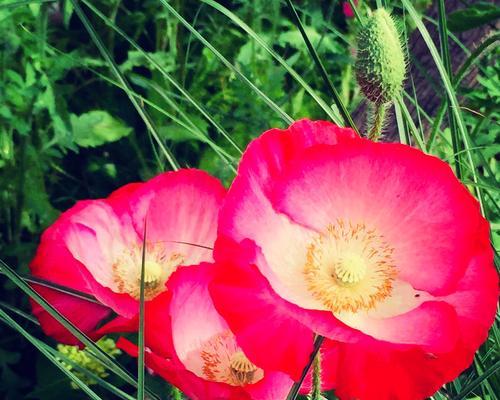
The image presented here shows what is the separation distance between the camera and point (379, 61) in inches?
29.0

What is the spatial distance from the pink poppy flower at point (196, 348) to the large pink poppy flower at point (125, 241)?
0.06 metres

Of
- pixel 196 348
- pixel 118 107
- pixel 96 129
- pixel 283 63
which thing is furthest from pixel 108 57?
pixel 118 107

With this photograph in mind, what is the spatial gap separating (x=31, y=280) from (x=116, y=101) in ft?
4.41

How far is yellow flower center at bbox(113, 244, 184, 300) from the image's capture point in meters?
0.87

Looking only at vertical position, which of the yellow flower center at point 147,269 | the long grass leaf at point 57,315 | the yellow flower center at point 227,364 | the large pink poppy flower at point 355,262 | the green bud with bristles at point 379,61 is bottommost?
the yellow flower center at point 227,364

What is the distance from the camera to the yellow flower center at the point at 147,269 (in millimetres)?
874

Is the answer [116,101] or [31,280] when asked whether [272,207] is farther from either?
[116,101]

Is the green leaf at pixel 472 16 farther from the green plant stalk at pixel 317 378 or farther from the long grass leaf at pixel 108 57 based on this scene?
the green plant stalk at pixel 317 378

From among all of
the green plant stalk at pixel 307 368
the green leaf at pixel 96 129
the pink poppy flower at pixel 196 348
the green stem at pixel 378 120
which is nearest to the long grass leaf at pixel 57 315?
the pink poppy flower at pixel 196 348

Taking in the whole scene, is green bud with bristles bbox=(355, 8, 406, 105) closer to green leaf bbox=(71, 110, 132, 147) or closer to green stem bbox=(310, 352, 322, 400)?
green stem bbox=(310, 352, 322, 400)

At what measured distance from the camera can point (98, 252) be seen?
2.94 feet

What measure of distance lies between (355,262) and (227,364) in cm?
15

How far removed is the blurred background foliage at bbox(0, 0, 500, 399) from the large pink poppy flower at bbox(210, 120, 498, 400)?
573 mm

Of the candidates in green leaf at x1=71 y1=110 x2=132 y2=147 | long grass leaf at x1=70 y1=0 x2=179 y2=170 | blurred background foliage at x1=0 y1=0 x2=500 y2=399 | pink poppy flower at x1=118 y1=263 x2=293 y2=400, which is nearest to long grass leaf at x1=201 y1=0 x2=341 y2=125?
long grass leaf at x1=70 y1=0 x2=179 y2=170
